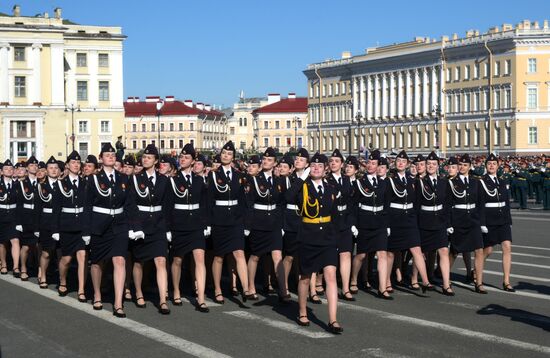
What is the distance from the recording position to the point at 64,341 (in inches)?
460

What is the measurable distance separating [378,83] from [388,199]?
12138 centimetres

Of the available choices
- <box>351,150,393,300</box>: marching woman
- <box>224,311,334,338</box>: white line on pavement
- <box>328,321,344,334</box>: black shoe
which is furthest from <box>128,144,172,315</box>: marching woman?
<box>351,150,393,300</box>: marching woman

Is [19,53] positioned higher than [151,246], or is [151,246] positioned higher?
[19,53]

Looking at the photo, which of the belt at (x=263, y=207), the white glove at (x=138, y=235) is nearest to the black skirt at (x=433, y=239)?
the belt at (x=263, y=207)

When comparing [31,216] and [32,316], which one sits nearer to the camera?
[32,316]

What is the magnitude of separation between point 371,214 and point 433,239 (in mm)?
990

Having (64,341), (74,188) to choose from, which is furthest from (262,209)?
(64,341)

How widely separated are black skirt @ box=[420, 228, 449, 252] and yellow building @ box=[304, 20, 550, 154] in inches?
3580

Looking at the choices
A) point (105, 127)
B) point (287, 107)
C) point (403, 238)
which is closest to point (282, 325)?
point (403, 238)

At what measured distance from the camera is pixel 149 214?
1394 centimetres

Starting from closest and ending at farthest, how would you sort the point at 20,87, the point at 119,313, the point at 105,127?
the point at 119,313, the point at 20,87, the point at 105,127

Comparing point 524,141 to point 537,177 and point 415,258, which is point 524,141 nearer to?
point 537,177

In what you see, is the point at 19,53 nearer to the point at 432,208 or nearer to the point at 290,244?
the point at 432,208

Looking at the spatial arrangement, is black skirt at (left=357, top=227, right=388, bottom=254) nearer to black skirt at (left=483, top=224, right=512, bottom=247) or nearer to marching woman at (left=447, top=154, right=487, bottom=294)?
marching woman at (left=447, top=154, right=487, bottom=294)
